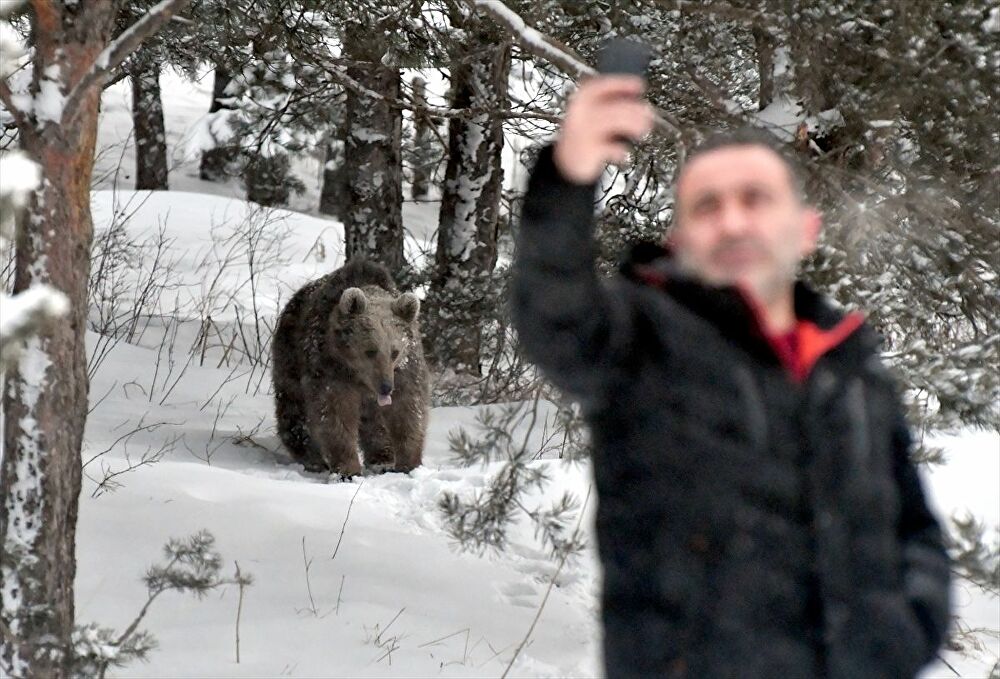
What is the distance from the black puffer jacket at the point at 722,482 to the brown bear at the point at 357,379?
5246 mm

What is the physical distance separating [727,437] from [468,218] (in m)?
8.58

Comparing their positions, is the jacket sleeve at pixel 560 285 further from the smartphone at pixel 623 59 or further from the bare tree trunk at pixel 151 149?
the bare tree trunk at pixel 151 149

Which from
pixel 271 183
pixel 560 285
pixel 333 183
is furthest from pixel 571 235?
pixel 333 183

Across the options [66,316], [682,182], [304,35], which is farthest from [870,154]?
[304,35]

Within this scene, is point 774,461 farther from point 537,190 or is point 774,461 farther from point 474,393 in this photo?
point 474,393

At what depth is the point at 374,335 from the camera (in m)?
7.22

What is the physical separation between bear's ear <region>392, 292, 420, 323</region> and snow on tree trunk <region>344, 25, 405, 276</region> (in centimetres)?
265

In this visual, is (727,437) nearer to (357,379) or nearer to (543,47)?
(543,47)

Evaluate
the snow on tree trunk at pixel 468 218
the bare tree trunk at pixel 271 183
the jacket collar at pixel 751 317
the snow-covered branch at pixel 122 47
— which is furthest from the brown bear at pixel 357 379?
the bare tree trunk at pixel 271 183

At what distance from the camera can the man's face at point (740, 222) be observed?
6.55ft

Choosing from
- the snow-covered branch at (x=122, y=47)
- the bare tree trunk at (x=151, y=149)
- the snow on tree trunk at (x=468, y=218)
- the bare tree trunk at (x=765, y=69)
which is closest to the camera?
the snow-covered branch at (x=122, y=47)

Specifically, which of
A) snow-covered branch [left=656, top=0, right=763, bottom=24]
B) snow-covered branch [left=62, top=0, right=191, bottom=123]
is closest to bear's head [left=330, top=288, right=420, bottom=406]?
snow-covered branch [left=656, top=0, right=763, bottom=24]

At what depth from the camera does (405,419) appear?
7453 millimetres

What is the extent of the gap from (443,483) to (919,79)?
385cm
